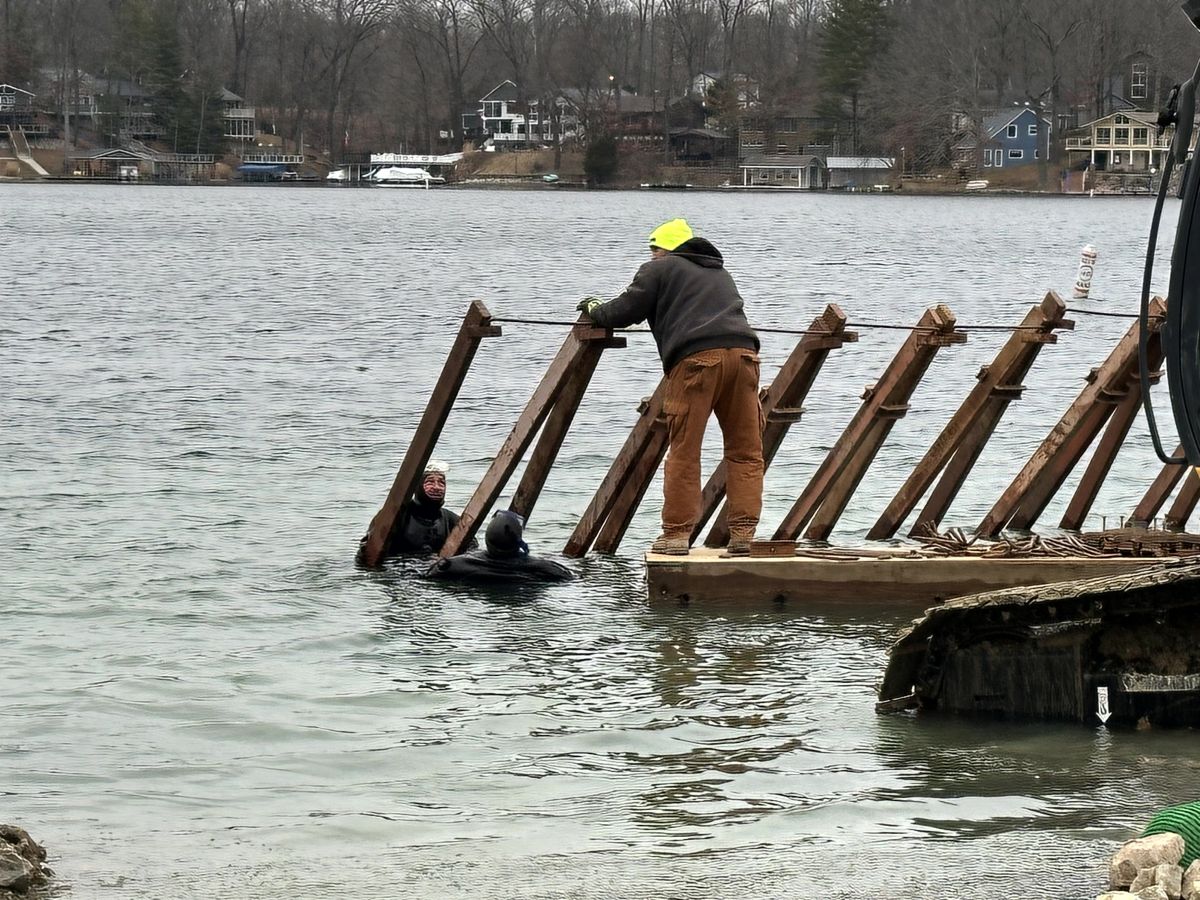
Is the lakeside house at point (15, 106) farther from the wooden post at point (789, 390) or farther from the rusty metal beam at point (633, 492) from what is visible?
the wooden post at point (789, 390)

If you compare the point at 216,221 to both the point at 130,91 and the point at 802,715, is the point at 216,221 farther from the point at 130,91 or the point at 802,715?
the point at 802,715

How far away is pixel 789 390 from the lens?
13.6 metres

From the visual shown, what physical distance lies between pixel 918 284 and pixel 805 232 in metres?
37.4

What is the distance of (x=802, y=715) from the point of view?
399 inches

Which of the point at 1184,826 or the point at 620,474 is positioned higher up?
the point at 620,474

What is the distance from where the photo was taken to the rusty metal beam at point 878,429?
13302mm

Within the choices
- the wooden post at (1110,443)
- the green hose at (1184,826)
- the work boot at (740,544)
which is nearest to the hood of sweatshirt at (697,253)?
the work boot at (740,544)

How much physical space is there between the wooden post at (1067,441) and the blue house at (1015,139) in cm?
14227

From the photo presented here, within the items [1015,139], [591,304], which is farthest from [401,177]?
[591,304]

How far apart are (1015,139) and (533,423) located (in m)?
149

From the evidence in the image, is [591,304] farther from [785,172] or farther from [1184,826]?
[785,172]

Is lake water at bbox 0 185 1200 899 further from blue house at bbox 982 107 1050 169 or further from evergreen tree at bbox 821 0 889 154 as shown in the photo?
evergreen tree at bbox 821 0 889 154

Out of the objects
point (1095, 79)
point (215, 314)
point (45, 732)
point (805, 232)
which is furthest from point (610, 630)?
point (1095, 79)

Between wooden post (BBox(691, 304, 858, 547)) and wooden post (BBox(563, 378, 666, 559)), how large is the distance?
0.54 m
